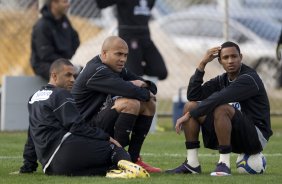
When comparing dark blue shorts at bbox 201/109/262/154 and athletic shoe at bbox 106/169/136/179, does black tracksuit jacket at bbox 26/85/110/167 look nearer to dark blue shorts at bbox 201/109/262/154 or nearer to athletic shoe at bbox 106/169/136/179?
athletic shoe at bbox 106/169/136/179

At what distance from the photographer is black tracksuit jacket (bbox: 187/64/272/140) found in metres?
9.16

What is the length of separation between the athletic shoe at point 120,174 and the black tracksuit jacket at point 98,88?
85cm

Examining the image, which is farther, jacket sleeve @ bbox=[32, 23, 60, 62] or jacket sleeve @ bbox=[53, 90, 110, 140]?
jacket sleeve @ bbox=[32, 23, 60, 62]

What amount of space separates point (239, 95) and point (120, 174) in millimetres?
1340

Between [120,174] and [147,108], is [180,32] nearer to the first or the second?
[147,108]

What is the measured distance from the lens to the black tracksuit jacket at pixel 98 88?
9477 millimetres

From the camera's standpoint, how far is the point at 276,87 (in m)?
19.9

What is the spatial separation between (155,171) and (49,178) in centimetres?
121

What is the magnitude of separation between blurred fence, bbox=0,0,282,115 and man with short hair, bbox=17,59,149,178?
825 cm

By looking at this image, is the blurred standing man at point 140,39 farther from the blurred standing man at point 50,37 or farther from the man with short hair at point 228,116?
the man with short hair at point 228,116

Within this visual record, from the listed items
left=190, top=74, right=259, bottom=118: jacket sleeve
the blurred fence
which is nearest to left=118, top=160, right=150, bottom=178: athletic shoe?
left=190, top=74, right=259, bottom=118: jacket sleeve

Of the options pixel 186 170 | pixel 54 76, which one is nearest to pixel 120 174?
pixel 186 170

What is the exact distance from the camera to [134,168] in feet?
29.0

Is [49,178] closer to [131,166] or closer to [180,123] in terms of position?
[131,166]
